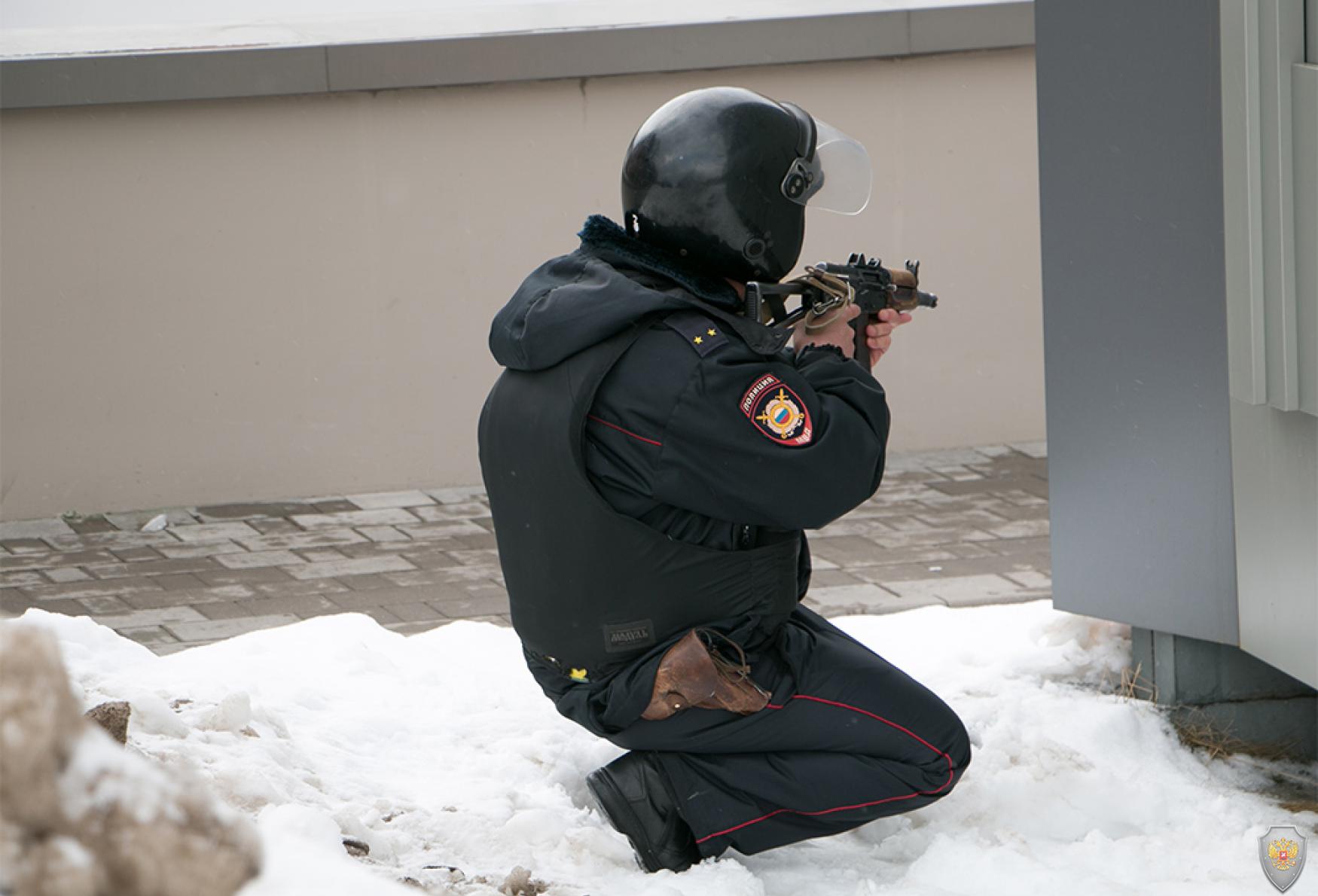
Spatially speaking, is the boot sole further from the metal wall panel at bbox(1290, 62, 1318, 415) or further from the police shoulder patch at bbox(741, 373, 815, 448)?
the metal wall panel at bbox(1290, 62, 1318, 415)

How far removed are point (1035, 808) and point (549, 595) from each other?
117cm

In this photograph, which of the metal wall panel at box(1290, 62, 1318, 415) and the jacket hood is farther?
the metal wall panel at box(1290, 62, 1318, 415)

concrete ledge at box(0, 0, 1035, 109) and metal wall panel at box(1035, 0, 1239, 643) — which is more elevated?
concrete ledge at box(0, 0, 1035, 109)

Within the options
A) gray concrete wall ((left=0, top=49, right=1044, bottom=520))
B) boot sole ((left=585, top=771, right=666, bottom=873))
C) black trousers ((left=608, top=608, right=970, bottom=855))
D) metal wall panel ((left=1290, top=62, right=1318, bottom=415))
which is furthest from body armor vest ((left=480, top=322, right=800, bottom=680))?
gray concrete wall ((left=0, top=49, right=1044, bottom=520))

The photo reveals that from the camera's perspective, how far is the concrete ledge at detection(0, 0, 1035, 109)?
262 inches

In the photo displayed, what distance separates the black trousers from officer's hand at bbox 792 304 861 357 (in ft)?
1.87

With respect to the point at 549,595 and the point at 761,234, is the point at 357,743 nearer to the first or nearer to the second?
the point at 549,595

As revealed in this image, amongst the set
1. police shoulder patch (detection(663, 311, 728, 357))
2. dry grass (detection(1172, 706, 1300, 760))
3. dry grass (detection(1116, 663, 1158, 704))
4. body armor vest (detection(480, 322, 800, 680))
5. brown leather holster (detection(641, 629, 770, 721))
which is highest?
police shoulder patch (detection(663, 311, 728, 357))

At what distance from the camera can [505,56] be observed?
696cm

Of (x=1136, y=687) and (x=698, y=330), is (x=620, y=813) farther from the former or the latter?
(x=1136, y=687)

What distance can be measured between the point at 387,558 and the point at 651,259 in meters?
3.42

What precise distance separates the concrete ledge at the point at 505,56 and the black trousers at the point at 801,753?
430 centimetres

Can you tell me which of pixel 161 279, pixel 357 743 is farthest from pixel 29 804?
Result: pixel 161 279

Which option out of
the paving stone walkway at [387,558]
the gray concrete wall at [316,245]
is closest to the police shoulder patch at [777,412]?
the paving stone walkway at [387,558]
